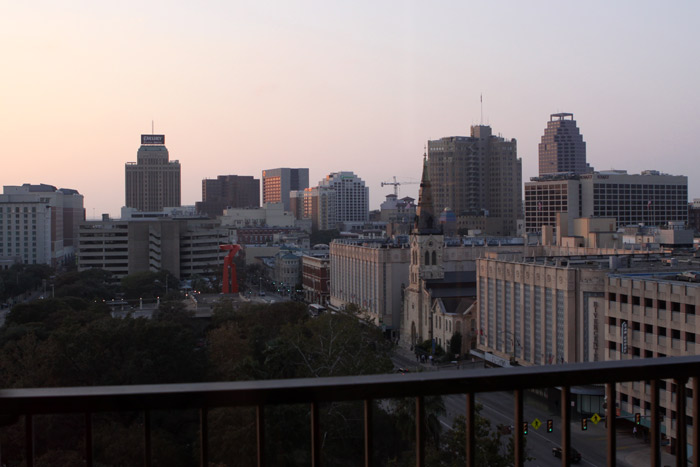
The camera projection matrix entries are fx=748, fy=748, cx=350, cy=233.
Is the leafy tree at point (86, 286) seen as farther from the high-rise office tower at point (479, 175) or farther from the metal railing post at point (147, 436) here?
the high-rise office tower at point (479, 175)

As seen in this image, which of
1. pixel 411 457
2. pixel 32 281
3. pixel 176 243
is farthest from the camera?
pixel 176 243

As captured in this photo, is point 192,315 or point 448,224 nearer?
point 192,315

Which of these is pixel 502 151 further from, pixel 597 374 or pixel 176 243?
pixel 597 374

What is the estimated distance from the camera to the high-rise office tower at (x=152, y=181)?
131125 millimetres

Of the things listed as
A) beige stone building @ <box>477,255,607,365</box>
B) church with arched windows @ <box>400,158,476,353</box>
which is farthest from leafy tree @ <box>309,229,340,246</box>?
beige stone building @ <box>477,255,607,365</box>

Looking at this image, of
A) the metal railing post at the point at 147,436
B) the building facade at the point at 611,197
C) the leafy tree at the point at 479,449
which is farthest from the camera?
the building facade at the point at 611,197

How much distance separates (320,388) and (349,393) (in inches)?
4.3

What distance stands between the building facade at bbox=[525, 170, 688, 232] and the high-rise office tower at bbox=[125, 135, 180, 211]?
7122cm

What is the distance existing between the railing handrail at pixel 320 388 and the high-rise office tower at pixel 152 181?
5216 inches

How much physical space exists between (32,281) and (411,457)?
180 ft

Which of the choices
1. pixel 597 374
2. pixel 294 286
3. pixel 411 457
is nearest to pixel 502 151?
pixel 294 286

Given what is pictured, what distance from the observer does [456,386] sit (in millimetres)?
2566

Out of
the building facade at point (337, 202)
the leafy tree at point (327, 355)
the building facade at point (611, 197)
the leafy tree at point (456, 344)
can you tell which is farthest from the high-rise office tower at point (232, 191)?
the leafy tree at point (327, 355)

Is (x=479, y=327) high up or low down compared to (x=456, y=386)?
down
